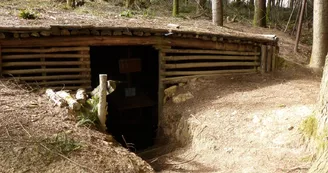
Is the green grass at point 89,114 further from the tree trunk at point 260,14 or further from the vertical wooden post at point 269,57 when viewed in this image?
the tree trunk at point 260,14

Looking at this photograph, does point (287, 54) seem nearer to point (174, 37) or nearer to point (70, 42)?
point (174, 37)

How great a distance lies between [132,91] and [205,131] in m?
4.23

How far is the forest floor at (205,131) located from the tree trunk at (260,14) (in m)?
6.34

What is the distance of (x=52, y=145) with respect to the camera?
4734 millimetres

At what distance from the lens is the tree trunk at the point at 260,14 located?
A: 1574cm

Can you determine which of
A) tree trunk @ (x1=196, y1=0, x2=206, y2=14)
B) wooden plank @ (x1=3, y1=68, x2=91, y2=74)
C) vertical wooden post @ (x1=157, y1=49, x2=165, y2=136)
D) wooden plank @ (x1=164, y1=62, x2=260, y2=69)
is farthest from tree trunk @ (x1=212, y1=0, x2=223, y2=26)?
wooden plank @ (x1=3, y1=68, x2=91, y2=74)

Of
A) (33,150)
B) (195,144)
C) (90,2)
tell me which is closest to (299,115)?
(195,144)

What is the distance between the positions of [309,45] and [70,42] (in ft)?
37.9

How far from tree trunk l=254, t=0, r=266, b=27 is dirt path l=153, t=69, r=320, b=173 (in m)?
6.69

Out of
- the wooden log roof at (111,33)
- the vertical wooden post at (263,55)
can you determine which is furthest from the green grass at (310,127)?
the vertical wooden post at (263,55)

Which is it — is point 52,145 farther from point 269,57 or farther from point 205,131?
point 269,57

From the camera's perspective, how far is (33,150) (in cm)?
456

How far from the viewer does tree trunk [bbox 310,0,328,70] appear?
10273mm

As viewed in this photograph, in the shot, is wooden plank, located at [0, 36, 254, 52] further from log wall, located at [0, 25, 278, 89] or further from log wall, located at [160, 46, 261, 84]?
log wall, located at [160, 46, 261, 84]
